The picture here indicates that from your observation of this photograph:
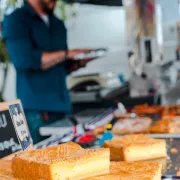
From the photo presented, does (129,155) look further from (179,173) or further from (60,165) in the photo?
(60,165)

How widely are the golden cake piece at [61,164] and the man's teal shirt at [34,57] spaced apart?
6.10 ft

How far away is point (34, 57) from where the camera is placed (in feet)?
10.6

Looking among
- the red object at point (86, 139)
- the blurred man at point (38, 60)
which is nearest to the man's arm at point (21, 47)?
the blurred man at point (38, 60)

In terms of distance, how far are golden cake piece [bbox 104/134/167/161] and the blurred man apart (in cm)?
137

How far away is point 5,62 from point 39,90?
2.29 meters

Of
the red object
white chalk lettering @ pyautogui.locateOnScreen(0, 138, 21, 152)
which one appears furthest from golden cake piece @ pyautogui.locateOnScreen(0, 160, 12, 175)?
the red object

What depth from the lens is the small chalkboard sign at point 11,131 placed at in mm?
1830

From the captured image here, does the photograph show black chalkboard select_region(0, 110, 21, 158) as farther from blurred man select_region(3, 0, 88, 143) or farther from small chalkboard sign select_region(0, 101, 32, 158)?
blurred man select_region(3, 0, 88, 143)

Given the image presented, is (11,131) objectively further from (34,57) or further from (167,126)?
(34,57)

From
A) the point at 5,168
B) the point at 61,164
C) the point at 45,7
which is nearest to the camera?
the point at 61,164

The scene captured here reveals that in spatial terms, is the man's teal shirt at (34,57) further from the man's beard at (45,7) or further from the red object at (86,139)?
→ the red object at (86,139)

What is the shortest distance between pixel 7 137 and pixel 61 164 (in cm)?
67

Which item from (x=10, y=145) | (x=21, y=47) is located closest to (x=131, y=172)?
(x=10, y=145)

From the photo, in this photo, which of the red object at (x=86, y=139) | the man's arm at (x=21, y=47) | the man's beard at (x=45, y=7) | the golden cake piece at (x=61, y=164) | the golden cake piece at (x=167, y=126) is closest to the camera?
the golden cake piece at (x=61, y=164)
